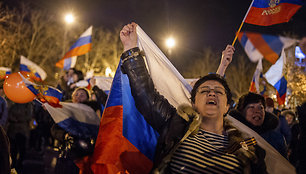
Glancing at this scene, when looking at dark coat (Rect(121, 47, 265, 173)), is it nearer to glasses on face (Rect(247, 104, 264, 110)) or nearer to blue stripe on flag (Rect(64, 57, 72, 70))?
glasses on face (Rect(247, 104, 264, 110))

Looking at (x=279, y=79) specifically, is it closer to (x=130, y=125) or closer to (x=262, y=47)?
(x=262, y=47)

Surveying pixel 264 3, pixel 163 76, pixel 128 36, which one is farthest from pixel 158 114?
pixel 264 3

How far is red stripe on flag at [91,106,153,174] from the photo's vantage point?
271 centimetres

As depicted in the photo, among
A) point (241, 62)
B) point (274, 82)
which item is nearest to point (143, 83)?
point (274, 82)

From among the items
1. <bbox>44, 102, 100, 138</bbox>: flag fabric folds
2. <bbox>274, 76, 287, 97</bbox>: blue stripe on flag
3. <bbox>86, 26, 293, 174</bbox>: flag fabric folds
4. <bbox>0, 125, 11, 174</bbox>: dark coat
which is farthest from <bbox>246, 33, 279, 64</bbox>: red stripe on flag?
<bbox>0, 125, 11, 174</bbox>: dark coat

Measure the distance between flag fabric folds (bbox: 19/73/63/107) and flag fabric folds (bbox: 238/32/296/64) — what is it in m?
4.89

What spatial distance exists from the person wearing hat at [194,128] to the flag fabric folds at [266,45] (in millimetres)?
4925

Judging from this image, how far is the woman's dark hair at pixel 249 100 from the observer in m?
3.56

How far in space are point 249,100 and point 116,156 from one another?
6.10 feet

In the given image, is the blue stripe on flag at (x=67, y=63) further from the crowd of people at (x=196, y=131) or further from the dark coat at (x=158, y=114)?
the dark coat at (x=158, y=114)

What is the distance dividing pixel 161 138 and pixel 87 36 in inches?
300

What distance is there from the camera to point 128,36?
2.79m

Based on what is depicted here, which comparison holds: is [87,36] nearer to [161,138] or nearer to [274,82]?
[274,82]

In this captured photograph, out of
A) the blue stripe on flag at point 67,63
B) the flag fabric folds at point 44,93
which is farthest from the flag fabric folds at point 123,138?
the blue stripe on flag at point 67,63
